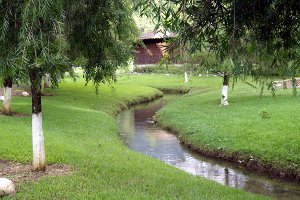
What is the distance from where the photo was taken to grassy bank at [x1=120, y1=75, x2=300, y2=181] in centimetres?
1400

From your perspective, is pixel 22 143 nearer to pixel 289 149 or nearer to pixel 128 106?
pixel 289 149

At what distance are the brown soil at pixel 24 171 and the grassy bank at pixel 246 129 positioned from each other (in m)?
6.83

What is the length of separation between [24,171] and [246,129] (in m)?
10.0

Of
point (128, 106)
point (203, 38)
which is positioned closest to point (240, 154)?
point (203, 38)

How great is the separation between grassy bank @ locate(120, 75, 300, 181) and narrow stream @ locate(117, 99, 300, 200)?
20.8 inches

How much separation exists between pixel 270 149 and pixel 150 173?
17.6 feet

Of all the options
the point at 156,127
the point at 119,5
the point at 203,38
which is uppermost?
A: the point at 119,5

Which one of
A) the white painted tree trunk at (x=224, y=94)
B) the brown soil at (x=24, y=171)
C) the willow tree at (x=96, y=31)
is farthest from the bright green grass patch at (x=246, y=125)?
the brown soil at (x=24, y=171)

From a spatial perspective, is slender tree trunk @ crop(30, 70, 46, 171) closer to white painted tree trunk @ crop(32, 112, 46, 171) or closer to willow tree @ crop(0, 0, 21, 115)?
white painted tree trunk @ crop(32, 112, 46, 171)

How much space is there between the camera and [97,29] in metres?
9.61

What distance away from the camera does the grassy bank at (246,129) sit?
14.0 m

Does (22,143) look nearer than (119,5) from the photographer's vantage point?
No

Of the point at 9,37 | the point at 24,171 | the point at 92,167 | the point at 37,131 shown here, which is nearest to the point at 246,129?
the point at 92,167

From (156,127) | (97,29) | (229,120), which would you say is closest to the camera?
(97,29)
